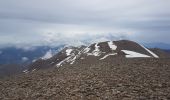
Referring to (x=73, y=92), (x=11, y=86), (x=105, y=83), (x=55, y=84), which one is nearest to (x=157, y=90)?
(x=105, y=83)

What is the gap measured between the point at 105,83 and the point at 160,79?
5254mm

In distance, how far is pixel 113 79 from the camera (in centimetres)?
2948

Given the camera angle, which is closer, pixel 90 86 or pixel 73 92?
pixel 73 92

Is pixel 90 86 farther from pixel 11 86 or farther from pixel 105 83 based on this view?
pixel 11 86

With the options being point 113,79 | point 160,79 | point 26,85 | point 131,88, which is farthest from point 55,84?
point 160,79

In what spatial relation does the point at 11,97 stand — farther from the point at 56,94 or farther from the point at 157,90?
the point at 157,90

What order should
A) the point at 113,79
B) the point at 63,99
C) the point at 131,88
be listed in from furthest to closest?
the point at 113,79, the point at 131,88, the point at 63,99

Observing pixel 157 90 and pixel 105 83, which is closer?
pixel 157 90

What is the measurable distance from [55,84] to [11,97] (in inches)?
184

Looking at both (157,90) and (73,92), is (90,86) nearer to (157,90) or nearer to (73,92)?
(73,92)

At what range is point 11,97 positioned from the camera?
1046 inches

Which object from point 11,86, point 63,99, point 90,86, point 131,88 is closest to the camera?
point 63,99

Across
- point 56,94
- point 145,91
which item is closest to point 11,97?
point 56,94

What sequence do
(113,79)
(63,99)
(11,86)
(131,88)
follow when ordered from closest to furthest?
1. (63,99)
2. (131,88)
3. (113,79)
4. (11,86)
